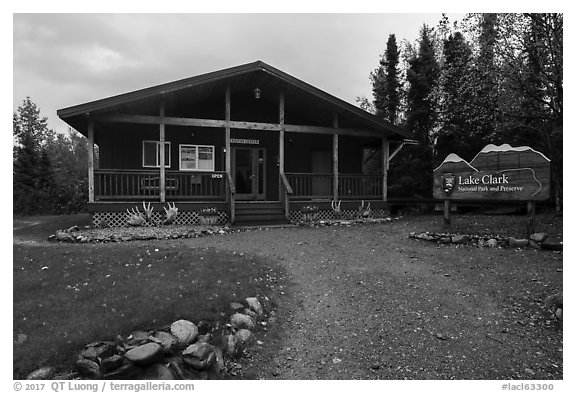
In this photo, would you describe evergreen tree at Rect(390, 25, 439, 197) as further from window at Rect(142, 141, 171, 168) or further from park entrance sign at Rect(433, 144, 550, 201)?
window at Rect(142, 141, 171, 168)

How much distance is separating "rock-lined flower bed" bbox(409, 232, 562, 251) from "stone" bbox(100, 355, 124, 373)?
26.7ft

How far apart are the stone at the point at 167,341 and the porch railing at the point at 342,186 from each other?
438 inches

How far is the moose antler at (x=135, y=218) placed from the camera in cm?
1156

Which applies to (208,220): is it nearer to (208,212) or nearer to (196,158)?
(208,212)

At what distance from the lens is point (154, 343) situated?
3559mm

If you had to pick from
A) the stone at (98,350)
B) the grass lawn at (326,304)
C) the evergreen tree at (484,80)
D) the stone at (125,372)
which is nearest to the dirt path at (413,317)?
the grass lawn at (326,304)

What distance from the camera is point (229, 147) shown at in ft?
43.3

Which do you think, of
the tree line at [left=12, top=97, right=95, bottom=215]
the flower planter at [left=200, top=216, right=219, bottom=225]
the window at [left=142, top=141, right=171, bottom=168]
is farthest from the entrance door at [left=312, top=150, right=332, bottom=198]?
the tree line at [left=12, top=97, right=95, bottom=215]

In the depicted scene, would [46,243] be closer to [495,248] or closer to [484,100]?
[495,248]

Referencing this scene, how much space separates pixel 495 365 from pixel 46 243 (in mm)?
10229

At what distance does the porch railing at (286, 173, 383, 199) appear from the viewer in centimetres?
1505

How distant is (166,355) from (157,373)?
0.64 feet
